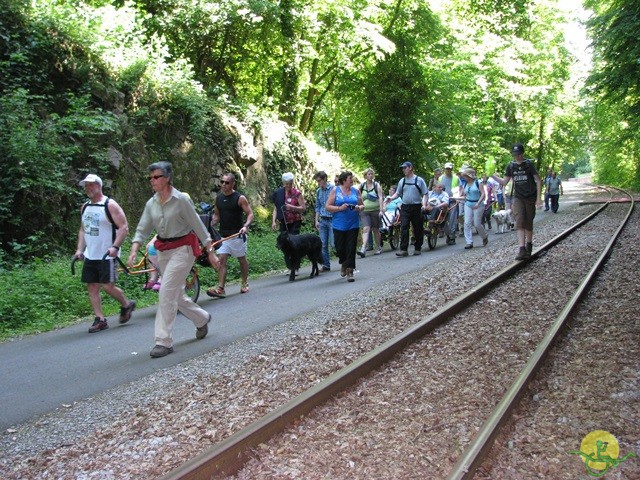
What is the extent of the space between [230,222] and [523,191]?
5.47 meters

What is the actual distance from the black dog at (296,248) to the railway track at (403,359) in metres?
3.80

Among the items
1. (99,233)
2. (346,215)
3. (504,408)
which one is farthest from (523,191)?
(504,408)

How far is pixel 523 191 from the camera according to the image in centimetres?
1232

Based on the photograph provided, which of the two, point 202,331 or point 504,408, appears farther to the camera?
point 202,331

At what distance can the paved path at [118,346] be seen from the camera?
19.6ft

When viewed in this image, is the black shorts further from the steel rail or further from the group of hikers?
the steel rail

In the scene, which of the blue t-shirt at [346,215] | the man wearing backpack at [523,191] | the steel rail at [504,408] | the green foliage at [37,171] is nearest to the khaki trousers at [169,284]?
the steel rail at [504,408]

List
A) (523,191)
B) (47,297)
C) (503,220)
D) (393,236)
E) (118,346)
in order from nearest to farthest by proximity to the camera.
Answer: (118,346) → (47,297) → (523,191) → (393,236) → (503,220)

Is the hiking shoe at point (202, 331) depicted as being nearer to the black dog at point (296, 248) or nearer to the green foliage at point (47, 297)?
the green foliage at point (47, 297)

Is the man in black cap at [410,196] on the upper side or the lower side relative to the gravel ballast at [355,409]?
upper

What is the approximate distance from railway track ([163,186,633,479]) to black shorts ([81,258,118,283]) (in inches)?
149

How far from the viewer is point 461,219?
2094 cm

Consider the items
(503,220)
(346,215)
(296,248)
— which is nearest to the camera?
(346,215)

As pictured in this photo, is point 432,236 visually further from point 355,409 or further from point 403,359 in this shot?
point 355,409
